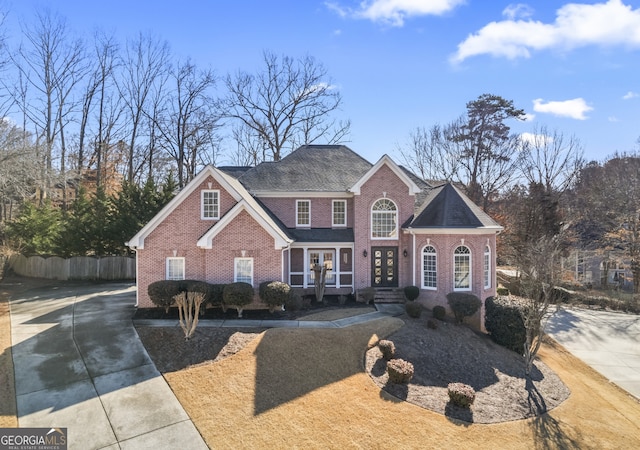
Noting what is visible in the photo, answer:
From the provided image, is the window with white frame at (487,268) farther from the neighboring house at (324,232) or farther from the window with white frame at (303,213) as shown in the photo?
the window with white frame at (303,213)

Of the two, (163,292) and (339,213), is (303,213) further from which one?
(163,292)

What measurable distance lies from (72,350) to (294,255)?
36.5 ft

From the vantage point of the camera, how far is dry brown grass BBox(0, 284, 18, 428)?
311 inches

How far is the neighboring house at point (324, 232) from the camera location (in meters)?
16.0

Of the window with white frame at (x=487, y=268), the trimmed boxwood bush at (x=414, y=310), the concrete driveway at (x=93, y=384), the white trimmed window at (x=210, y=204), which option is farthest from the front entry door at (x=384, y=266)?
the concrete driveway at (x=93, y=384)

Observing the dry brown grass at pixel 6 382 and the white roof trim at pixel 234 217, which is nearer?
the dry brown grass at pixel 6 382

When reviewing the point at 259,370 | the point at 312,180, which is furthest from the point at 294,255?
the point at 259,370

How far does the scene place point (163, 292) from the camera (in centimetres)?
1509

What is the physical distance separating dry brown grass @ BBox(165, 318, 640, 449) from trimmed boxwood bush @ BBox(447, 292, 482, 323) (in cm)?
484

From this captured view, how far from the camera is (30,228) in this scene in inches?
947

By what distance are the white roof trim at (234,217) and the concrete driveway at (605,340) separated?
15.1m

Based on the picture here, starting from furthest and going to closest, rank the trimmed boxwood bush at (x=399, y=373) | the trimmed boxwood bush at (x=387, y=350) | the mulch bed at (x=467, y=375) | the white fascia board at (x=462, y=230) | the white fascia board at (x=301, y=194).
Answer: the white fascia board at (x=301, y=194) → the white fascia board at (x=462, y=230) → the trimmed boxwood bush at (x=387, y=350) → the trimmed boxwood bush at (x=399, y=373) → the mulch bed at (x=467, y=375)

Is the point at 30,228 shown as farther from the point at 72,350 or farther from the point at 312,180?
the point at 312,180

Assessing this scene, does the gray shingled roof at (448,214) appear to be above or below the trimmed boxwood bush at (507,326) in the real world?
above
